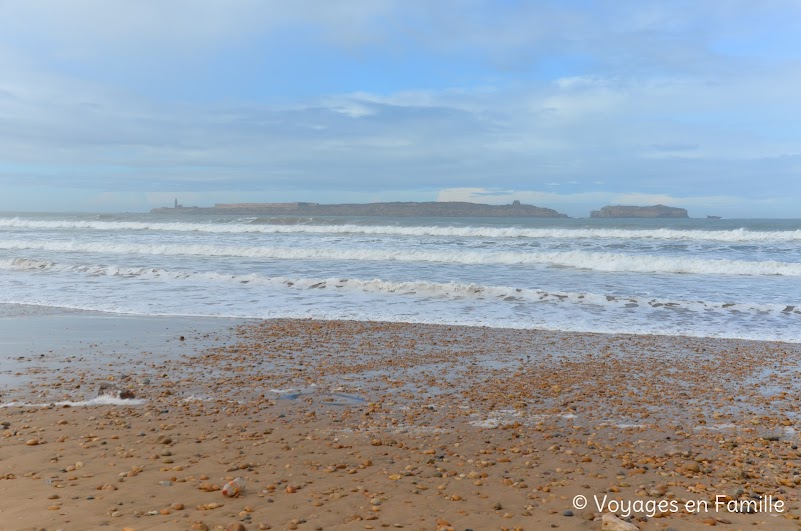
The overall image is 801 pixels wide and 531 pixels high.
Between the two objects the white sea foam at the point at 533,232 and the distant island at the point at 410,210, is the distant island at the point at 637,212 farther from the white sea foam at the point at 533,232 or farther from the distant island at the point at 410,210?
the white sea foam at the point at 533,232

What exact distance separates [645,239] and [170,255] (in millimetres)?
24097

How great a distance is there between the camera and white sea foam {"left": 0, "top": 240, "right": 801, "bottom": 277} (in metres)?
19.3

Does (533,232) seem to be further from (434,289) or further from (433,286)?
(434,289)

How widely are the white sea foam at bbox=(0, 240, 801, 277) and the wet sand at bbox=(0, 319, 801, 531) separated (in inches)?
479

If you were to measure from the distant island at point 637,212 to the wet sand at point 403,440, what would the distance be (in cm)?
7364

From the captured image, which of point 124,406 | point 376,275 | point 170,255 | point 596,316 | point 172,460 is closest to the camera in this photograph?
point 172,460

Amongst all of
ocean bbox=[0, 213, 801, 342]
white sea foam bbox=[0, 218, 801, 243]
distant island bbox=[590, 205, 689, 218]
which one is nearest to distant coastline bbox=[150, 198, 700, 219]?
distant island bbox=[590, 205, 689, 218]

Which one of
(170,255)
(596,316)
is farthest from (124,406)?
(170,255)

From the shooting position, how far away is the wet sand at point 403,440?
129 inches

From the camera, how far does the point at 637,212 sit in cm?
7981

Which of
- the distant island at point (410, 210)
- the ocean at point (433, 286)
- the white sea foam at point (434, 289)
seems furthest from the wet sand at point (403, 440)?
the distant island at point (410, 210)

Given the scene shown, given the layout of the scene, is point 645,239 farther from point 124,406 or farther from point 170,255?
point 124,406

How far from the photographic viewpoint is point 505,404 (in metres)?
5.57

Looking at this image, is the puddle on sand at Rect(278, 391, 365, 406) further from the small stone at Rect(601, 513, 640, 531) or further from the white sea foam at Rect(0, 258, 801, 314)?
the white sea foam at Rect(0, 258, 801, 314)
